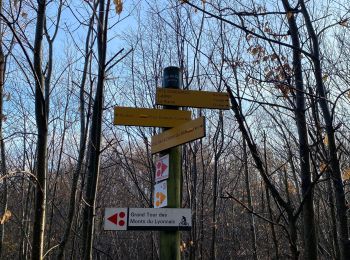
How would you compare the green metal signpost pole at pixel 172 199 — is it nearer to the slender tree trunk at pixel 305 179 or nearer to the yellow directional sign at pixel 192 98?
the yellow directional sign at pixel 192 98

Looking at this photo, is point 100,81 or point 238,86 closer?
point 100,81

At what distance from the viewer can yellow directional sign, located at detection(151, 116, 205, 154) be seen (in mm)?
3030

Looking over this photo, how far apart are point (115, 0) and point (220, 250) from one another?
20.3 metres

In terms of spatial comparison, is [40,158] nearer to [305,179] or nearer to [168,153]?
[168,153]

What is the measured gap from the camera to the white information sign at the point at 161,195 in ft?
11.6

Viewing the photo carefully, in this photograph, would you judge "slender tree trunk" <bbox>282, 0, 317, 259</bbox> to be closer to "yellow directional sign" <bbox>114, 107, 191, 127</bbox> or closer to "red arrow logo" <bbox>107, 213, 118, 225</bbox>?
"yellow directional sign" <bbox>114, 107, 191, 127</bbox>

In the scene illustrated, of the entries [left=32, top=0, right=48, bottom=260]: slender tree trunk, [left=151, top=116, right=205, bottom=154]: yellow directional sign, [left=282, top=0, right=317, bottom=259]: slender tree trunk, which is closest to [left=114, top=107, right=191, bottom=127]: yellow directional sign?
[left=151, top=116, right=205, bottom=154]: yellow directional sign

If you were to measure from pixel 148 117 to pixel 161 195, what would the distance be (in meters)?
0.69

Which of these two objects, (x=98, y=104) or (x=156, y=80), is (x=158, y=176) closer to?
(x=98, y=104)

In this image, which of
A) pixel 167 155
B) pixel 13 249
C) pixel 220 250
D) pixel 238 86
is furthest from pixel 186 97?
pixel 13 249

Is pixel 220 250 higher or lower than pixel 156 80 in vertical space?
lower

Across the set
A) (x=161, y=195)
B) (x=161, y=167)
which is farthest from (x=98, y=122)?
(x=161, y=195)

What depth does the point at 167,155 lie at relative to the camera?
361 centimetres

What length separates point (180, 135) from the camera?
332 cm
